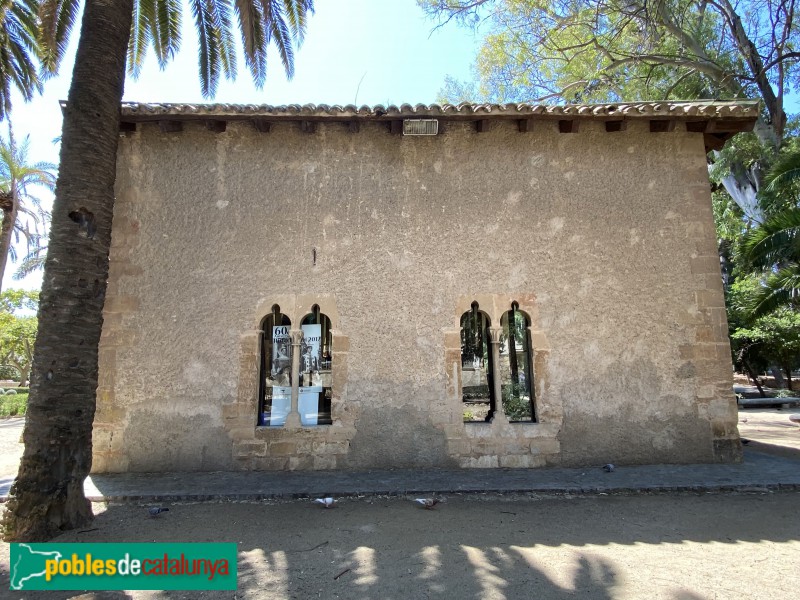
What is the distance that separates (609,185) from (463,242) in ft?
7.91

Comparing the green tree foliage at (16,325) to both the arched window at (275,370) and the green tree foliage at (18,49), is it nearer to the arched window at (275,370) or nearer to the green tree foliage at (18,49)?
the green tree foliage at (18,49)

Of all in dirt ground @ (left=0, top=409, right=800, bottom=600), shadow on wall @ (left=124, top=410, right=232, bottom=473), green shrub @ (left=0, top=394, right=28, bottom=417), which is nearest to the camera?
dirt ground @ (left=0, top=409, right=800, bottom=600)

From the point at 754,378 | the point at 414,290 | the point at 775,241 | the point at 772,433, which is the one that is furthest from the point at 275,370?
the point at 754,378

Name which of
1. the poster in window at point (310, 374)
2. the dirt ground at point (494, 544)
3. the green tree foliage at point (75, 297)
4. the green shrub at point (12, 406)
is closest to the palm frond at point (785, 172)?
the dirt ground at point (494, 544)

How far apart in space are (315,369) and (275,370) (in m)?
0.59

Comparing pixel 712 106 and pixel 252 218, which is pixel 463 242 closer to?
pixel 252 218

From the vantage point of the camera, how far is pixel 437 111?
21.5 feet

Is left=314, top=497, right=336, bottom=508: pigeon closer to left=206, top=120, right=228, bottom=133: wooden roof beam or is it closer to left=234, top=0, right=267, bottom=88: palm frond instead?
left=206, top=120, right=228, bottom=133: wooden roof beam

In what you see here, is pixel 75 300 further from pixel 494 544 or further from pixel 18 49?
pixel 18 49

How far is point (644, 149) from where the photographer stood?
7.02 metres

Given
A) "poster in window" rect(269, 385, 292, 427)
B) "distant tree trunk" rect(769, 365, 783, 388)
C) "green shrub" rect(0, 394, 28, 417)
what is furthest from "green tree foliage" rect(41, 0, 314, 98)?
"distant tree trunk" rect(769, 365, 783, 388)

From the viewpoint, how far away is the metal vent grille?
6.66 meters

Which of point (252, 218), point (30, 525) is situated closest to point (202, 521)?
point (30, 525)

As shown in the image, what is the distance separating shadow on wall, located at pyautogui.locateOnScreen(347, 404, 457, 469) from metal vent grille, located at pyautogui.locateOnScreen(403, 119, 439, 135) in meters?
3.98
